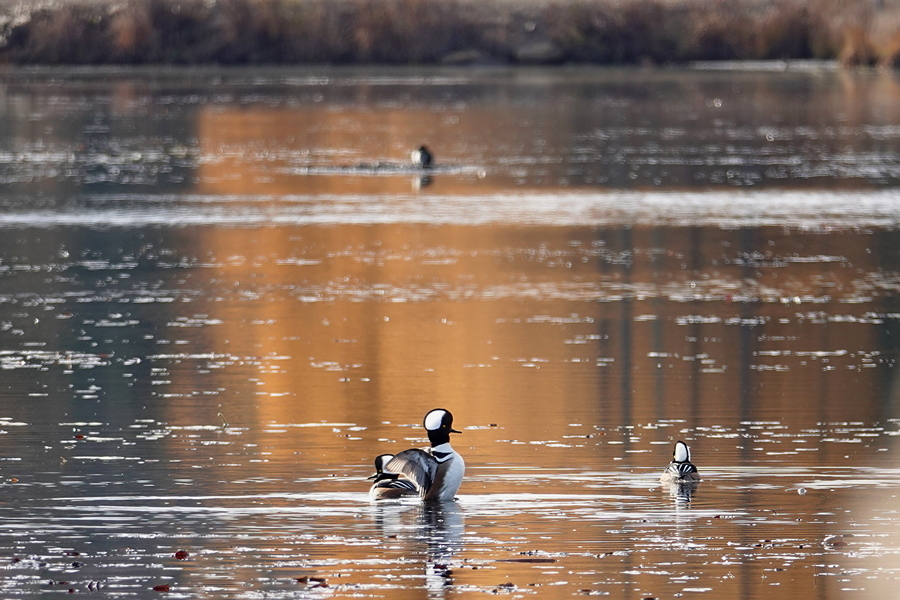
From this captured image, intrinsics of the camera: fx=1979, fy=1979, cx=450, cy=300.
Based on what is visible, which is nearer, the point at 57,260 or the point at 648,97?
the point at 57,260

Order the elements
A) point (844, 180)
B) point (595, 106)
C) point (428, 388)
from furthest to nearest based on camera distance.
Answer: point (595, 106)
point (844, 180)
point (428, 388)

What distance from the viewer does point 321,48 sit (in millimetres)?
72625

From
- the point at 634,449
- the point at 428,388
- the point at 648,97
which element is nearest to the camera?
the point at 634,449

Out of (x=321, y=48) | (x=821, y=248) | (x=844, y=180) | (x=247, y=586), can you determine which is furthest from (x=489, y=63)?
(x=247, y=586)

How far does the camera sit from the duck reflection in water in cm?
839

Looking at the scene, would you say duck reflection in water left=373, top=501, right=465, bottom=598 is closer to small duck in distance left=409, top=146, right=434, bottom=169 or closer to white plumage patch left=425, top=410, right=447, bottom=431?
white plumage patch left=425, top=410, right=447, bottom=431

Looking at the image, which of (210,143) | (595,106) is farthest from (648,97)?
(210,143)

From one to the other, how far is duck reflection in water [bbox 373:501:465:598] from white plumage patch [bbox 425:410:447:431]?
1.29ft

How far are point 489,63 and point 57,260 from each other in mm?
53808

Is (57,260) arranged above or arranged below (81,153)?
below

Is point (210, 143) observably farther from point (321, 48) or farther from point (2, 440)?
point (321, 48)

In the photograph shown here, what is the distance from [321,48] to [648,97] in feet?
76.4

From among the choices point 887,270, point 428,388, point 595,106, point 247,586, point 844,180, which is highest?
point 595,106

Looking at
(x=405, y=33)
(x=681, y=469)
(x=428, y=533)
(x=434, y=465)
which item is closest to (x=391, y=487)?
(x=434, y=465)
